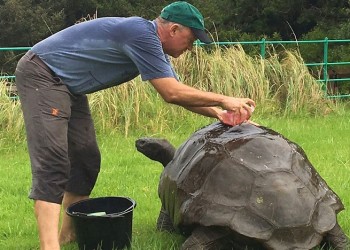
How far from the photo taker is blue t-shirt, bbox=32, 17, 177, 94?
3.42 meters

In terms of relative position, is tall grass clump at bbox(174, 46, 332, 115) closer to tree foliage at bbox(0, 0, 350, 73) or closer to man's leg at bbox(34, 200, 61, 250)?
man's leg at bbox(34, 200, 61, 250)

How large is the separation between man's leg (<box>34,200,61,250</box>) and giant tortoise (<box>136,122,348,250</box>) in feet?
2.47

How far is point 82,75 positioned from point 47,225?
2.96 feet

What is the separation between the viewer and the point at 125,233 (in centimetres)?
374

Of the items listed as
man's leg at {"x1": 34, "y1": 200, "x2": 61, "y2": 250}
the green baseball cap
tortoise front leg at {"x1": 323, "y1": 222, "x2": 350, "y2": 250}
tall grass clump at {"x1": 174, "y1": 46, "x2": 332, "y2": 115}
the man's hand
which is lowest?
tall grass clump at {"x1": 174, "y1": 46, "x2": 332, "y2": 115}

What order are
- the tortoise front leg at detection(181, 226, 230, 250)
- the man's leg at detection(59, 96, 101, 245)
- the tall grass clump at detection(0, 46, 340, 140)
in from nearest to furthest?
1. the tortoise front leg at detection(181, 226, 230, 250)
2. the man's leg at detection(59, 96, 101, 245)
3. the tall grass clump at detection(0, 46, 340, 140)

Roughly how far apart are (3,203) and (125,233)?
1750 mm

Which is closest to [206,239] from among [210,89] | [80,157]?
[80,157]

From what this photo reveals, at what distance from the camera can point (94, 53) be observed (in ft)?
11.6

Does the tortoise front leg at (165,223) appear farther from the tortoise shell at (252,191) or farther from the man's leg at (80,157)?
the man's leg at (80,157)

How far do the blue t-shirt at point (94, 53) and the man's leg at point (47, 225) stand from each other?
0.73 meters

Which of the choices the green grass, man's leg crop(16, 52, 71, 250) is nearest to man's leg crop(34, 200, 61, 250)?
man's leg crop(16, 52, 71, 250)

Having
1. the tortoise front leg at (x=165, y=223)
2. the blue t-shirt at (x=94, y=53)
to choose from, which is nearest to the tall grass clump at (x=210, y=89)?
the tortoise front leg at (x=165, y=223)

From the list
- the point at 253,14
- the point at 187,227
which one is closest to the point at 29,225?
the point at 187,227
